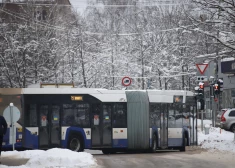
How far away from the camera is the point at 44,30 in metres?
46.8

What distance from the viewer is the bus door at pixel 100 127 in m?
23.5

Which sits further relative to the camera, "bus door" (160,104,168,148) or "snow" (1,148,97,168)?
"bus door" (160,104,168,148)

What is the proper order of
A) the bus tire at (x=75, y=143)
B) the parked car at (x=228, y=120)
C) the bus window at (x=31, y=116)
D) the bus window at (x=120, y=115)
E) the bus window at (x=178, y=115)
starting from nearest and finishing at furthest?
the bus window at (x=31, y=116) → the bus tire at (x=75, y=143) → the bus window at (x=120, y=115) → the bus window at (x=178, y=115) → the parked car at (x=228, y=120)

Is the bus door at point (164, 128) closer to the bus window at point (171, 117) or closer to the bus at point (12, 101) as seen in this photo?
the bus window at point (171, 117)

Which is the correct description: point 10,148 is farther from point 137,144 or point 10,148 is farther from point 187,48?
point 187,48

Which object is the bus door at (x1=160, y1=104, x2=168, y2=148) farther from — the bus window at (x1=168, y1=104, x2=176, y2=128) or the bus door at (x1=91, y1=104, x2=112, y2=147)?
the bus door at (x1=91, y1=104, x2=112, y2=147)

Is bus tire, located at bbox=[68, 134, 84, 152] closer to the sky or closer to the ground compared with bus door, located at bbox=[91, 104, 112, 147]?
closer to the ground

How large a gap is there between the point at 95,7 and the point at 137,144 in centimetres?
3763

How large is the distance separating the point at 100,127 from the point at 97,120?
1.08 feet

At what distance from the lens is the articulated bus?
2309 centimetres

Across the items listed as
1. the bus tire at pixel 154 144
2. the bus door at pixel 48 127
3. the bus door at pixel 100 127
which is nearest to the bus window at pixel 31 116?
the bus door at pixel 48 127

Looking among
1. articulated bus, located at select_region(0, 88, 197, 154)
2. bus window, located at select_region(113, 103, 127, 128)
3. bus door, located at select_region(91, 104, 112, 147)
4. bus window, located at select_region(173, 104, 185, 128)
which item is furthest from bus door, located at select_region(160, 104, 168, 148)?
bus door, located at select_region(91, 104, 112, 147)

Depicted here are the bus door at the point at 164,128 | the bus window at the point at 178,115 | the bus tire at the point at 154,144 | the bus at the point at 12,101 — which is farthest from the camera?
the bus window at the point at 178,115

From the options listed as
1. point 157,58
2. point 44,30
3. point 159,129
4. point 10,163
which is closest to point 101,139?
point 159,129
